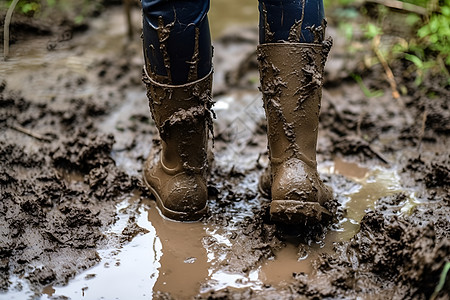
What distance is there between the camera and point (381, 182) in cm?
→ 225

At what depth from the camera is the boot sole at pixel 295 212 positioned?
1.70 meters

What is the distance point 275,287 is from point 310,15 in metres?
0.89

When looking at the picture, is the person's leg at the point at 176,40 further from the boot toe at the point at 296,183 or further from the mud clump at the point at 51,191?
the mud clump at the point at 51,191

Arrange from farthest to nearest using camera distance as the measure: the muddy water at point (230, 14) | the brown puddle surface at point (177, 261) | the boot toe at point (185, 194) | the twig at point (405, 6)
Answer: the muddy water at point (230, 14), the twig at point (405, 6), the boot toe at point (185, 194), the brown puddle surface at point (177, 261)

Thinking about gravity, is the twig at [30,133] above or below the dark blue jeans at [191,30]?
below

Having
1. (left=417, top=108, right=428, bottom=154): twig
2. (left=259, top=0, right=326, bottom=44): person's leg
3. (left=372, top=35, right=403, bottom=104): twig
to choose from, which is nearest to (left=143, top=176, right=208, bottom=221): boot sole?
(left=259, top=0, right=326, bottom=44): person's leg

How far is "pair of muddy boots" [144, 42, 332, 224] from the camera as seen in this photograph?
5.64 ft

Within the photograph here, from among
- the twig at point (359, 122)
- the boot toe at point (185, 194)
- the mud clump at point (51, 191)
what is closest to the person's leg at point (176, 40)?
the boot toe at point (185, 194)

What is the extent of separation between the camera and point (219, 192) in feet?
7.02

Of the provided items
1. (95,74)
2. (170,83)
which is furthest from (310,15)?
(95,74)

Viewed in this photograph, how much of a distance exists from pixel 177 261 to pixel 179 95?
571 millimetres

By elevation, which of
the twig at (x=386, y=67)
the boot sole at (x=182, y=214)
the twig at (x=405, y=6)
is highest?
the twig at (x=405, y=6)

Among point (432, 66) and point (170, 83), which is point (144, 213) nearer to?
point (170, 83)

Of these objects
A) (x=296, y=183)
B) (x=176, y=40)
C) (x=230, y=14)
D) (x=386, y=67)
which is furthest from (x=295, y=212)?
(x=230, y=14)
